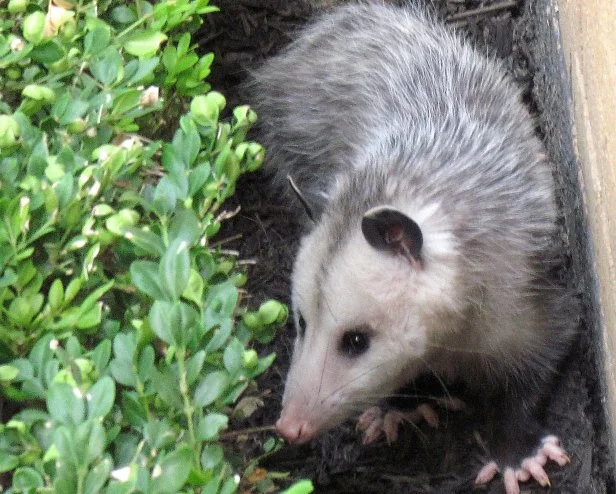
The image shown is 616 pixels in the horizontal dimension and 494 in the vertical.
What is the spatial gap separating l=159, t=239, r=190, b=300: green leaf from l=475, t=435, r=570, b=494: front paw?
1.46m

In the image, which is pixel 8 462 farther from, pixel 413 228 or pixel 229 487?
pixel 413 228

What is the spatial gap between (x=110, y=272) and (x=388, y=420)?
4.28ft

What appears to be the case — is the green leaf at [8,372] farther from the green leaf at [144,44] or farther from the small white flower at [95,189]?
the green leaf at [144,44]

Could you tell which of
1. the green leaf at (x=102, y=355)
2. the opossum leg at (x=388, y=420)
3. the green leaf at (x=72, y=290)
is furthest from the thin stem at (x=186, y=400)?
the opossum leg at (x=388, y=420)

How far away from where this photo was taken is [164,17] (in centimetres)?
195

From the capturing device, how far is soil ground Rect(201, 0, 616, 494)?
2.58 m

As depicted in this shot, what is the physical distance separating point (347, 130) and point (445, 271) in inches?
37.6

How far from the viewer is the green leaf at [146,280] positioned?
142 cm

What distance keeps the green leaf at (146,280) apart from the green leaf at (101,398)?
7.7 inches

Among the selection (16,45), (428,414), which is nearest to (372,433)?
(428,414)

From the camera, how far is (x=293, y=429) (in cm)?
208

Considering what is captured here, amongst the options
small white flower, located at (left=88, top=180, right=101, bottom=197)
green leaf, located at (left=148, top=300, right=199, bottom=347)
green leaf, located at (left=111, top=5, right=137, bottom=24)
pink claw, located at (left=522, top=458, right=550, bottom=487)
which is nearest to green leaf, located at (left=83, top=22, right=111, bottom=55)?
green leaf, located at (left=111, top=5, right=137, bottom=24)

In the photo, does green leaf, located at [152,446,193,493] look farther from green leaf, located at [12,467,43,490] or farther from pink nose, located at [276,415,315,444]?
pink nose, located at [276,415,315,444]

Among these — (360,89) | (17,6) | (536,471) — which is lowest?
(536,471)
